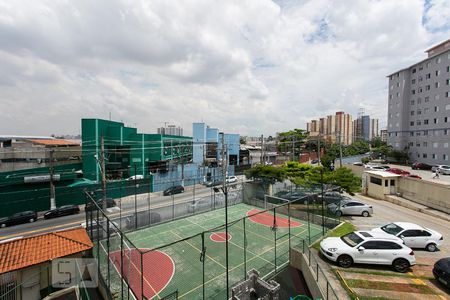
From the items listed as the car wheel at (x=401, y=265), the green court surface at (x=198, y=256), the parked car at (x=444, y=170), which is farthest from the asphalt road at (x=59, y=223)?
the parked car at (x=444, y=170)

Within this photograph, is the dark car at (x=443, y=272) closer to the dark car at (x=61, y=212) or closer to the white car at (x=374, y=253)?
the white car at (x=374, y=253)

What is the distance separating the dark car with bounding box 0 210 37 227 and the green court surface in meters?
12.2

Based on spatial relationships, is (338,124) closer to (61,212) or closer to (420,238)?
(420,238)

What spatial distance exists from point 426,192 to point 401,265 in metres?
15.1

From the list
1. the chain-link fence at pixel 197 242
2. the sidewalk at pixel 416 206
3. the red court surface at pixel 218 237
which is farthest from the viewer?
the sidewalk at pixel 416 206

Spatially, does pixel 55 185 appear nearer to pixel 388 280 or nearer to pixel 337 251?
pixel 337 251

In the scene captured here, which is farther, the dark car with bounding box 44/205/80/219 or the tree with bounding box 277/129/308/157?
the tree with bounding box 277/129/308/157

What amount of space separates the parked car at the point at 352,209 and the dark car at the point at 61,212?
2608 cm

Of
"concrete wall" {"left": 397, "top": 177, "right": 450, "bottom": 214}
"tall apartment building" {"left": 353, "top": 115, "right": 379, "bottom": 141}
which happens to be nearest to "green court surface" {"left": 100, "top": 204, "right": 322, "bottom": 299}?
"concrete wall" {"left": 397, "top": 177, "right": 450, "bottom": 214}

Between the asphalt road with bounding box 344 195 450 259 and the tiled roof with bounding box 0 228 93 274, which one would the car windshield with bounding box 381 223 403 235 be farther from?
the tiled roof with bounding box 0 228 93 274

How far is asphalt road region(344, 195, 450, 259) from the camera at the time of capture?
14.3 metres

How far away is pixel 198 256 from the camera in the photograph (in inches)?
566

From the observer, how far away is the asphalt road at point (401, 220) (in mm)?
14288

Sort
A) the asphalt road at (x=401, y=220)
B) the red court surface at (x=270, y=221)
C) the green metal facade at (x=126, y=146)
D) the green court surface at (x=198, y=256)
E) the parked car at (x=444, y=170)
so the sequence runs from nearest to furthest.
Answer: the green court surface at (x=198, y=256)
the asphalt road at (x=401, y=220)
the red court surface at (x=270, y=221)
the parked car at (x=444, y=170)
the green metal facade at (x=126, y=146)
